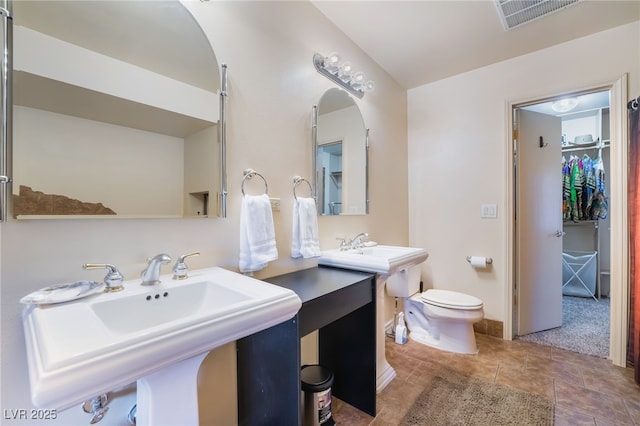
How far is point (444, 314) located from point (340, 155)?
1.45 meters

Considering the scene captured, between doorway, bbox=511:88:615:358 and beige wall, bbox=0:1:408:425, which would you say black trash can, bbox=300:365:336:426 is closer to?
beige wall, bbox=0:1:408:425

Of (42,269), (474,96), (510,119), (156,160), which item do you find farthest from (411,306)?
(42,269)

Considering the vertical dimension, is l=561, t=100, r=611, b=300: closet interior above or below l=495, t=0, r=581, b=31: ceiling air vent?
below

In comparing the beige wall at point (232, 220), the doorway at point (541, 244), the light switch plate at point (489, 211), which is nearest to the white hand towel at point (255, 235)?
the beige wall at point (232, 220)

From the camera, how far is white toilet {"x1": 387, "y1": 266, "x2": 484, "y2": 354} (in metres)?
2.08

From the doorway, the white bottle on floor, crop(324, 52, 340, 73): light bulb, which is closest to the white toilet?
the white bottle on floor

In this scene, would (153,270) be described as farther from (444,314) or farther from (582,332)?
(582,332)

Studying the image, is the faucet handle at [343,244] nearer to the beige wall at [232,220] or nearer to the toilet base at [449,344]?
the beige wall at [232,220]

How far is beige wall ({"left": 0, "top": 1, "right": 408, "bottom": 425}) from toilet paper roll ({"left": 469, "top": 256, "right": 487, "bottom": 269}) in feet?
3.23

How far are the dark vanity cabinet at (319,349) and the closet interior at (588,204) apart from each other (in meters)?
3.49

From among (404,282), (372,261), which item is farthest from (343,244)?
(404,282)

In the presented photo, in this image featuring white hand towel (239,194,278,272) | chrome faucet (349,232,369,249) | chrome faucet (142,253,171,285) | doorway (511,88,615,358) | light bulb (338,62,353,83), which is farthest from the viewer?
doorway (511,88,615,358)

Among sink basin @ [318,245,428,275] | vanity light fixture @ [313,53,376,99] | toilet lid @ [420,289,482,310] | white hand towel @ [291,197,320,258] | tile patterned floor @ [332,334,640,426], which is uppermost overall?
vanity light fixture @ [313,53,376,99]

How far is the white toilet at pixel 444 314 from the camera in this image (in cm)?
208
